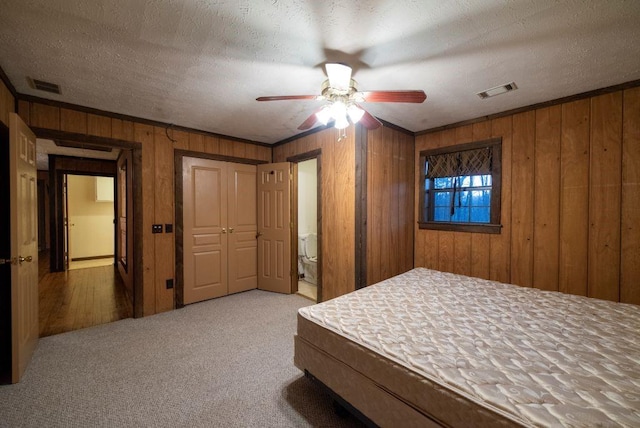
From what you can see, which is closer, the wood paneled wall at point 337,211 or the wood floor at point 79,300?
the wood floor at point 79,300

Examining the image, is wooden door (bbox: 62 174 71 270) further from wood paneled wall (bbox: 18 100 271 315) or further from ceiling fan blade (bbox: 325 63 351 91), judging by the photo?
ceiling fan blade (bbox: 325 63 351 91)

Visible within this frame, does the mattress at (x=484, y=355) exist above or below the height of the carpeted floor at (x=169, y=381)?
above

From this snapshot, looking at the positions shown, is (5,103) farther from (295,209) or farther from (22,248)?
(295,209)

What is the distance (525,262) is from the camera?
2900 millimetres

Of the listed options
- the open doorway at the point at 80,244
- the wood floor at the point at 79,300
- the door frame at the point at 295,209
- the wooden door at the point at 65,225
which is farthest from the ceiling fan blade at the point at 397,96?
the wooden door at the point at 65,225

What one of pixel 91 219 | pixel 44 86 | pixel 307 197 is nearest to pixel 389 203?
pixel 307 197

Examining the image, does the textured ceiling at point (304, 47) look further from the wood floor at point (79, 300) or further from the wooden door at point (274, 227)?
the wood floor at point (79, 300)

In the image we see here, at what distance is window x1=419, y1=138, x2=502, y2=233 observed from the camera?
3145 mm

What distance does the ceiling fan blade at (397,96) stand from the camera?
5.53ft

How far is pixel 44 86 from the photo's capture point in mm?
2287

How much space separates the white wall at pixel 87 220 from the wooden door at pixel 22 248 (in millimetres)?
5155

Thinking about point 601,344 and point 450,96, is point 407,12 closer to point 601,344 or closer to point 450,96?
point 450,96

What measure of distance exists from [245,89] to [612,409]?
9.43 ft

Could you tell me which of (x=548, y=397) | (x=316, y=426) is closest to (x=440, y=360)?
(x=548, y=397)
